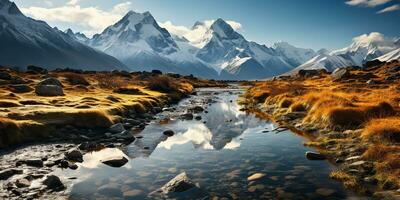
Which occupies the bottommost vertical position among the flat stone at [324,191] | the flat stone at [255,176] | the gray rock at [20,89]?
the flat stone at [324,191]

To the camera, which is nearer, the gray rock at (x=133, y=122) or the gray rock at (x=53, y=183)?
the gray rock at (x=53, y=183)

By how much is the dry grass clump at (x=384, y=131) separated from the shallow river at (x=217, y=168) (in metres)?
4.74

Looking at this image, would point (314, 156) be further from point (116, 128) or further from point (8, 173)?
point (116, 128)

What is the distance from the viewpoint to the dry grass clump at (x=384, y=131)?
26359 mm

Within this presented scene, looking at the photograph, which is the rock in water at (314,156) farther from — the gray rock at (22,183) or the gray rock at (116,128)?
the gray rock at (116,128)

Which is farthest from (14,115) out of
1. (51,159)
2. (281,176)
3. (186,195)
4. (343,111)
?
(343,111)

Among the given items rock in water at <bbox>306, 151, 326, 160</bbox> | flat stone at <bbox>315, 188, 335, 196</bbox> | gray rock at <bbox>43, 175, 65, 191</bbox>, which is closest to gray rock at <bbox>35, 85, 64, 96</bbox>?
gray rock at <bbox>43, 175, 65, 191</bbox>

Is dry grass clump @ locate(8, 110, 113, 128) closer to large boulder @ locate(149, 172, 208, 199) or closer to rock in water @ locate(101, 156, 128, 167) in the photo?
rock in water @ locate(101, 156, 128, 167)

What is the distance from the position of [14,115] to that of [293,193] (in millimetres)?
28215

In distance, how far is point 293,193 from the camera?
20297mm

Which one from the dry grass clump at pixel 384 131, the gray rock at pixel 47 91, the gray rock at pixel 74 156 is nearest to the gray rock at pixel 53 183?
the gray rock at pixel 74 156

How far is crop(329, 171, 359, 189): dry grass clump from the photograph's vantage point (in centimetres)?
2048

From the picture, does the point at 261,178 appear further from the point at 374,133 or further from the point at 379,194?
the point at 374,133

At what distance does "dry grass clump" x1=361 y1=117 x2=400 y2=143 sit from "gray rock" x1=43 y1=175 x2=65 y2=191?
68.2ft
